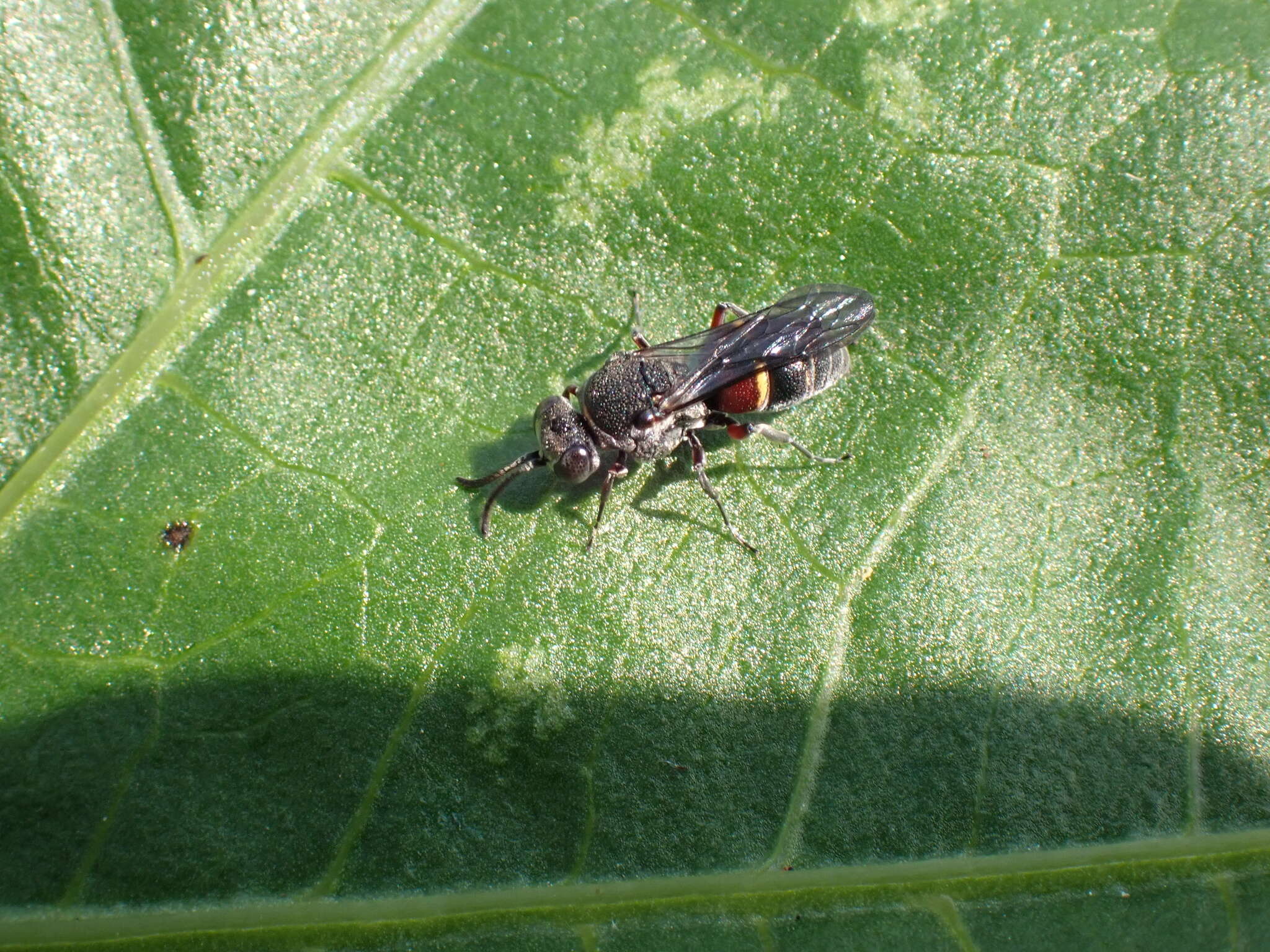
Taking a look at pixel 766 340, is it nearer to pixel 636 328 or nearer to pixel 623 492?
pixel 636 328

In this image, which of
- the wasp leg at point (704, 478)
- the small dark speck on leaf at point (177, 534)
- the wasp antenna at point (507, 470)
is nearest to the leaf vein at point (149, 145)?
the small dark speck on leaf at point (177, 534)

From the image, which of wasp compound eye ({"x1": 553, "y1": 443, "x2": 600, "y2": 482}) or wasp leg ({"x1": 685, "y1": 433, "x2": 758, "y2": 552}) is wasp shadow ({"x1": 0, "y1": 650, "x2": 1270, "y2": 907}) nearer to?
wasp leg ({"x1": 685, "y1": 433, "x2": 758, "y2": 552})

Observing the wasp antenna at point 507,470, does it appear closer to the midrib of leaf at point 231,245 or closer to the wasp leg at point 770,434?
the wasp leg at point 770,434

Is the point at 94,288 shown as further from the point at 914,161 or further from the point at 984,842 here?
the point at 984,842

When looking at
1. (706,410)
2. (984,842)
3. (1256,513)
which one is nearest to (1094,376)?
(1256,513)

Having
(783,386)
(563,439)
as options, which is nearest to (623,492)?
(563,439)

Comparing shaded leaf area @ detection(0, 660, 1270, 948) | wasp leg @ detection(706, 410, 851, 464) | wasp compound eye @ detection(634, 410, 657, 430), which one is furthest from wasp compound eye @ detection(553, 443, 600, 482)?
shaded leaf area @ detection(0, 660, 1270, 948)
